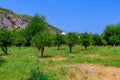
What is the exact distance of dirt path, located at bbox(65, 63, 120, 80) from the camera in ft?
99.9

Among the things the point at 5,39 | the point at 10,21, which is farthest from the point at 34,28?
the point at 5,39

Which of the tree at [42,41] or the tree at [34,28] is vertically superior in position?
the tree at [34,28]

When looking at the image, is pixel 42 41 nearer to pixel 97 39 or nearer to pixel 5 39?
pixel 5 39

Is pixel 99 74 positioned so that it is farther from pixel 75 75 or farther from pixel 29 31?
pixel 29 31

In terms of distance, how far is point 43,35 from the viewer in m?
48.7

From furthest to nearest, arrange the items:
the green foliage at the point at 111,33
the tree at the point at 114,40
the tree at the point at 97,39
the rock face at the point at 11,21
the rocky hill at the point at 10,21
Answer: the rocky hill at the point at 10,21 < the rock face at the point at 11,21 < the green foliage at the point at 111,33 < the tree at the point at 114,40 < the tree at the point at 97,39

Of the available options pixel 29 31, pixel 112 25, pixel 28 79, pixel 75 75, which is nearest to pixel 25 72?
pixel 28 79

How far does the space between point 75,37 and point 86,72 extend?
93.7ft

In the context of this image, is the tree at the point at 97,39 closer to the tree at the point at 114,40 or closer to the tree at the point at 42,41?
the tree at the point at 114,40

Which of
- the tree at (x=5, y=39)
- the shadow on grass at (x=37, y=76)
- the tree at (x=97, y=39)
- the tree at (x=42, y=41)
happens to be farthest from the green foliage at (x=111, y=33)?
the shadow on grass at (x=37, y=76)

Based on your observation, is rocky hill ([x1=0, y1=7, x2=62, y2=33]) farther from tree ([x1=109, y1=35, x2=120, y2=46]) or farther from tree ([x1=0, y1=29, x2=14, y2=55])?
tree ([x1=0, y1=29, x2=14, y2=55])

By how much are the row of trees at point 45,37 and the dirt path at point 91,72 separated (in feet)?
Answer: 50.3

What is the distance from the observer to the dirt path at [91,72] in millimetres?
30453

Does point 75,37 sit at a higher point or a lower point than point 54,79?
higher
